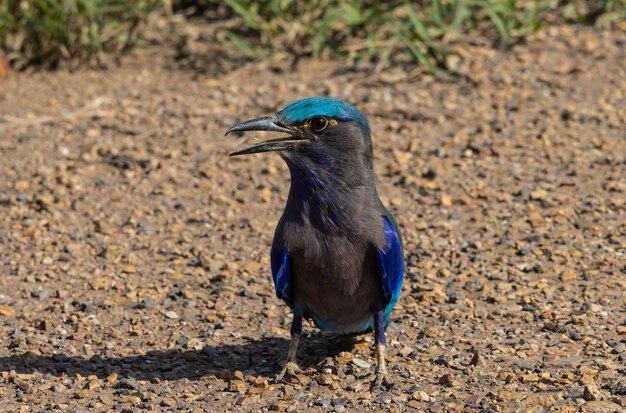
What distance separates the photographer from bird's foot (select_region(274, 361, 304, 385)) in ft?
17.0

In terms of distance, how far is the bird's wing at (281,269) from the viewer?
4.94 m

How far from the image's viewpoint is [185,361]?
17.7ft

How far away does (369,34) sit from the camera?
8812 mm

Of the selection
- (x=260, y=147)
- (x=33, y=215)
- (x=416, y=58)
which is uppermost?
(x=260, y=147)

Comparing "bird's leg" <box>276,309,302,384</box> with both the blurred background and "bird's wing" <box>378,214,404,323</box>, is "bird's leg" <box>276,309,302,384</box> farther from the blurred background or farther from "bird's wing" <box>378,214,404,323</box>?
the blurred background

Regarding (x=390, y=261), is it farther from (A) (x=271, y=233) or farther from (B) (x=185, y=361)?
(A) (x=271, y=233)

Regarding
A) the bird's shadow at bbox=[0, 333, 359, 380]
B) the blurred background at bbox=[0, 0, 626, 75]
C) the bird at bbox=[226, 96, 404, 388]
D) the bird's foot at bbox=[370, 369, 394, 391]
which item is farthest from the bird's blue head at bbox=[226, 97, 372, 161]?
the blurred background at bbox=[0, 0, 626, 75]

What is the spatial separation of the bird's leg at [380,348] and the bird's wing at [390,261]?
0.15 m

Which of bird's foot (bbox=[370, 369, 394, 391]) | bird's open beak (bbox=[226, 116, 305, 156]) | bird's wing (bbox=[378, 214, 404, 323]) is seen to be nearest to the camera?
bird's open beak (bbox=[226, 116, 305, 156])

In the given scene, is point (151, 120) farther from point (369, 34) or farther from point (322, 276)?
point (322, 276)

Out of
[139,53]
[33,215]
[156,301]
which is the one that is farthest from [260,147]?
[139,53]

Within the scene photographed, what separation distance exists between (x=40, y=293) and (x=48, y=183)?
149 cm

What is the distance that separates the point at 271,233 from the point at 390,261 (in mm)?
2015

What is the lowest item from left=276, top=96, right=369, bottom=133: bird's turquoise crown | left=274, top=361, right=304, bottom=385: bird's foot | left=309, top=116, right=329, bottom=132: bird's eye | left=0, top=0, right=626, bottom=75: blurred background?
left=274, top=361, right=304, bottom=385: bird's foot
